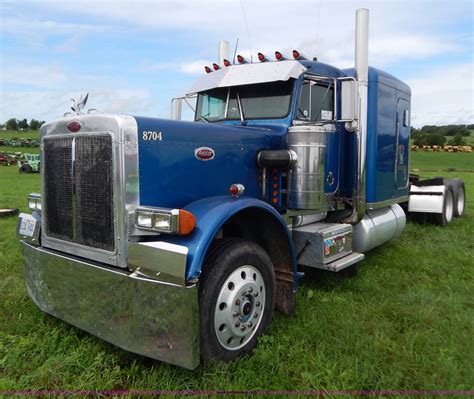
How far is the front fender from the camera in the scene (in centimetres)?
302

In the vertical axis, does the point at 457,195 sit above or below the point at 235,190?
below

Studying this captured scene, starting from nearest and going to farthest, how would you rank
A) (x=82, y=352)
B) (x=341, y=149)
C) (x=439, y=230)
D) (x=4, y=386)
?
(x=4, y=386)
(x=82, y=352)
(x=341, y=149)
(x=439, y=230)

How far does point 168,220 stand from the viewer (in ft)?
9.98

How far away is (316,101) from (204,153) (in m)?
1.82

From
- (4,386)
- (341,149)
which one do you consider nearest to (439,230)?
(341,149)

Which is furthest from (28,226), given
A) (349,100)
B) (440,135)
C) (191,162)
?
(440,135)

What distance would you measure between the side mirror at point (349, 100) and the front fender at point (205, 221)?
152 cm

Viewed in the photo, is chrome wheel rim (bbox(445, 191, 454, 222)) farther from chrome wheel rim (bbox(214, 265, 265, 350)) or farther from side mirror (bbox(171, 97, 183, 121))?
chrome wheel rim (bbox(214, 265, 265, 350))

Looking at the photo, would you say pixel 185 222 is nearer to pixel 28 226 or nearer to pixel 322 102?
pixel 28 226

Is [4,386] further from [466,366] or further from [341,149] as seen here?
[341,149]

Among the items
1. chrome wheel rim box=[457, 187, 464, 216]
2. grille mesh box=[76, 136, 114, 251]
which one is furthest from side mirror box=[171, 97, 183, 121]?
chrome wheel rim box=[457, 187, 464, 216]

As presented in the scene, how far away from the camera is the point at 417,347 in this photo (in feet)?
12.1

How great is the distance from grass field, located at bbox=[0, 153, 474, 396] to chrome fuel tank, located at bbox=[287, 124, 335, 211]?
1090mm

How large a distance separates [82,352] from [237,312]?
4.29 feet
